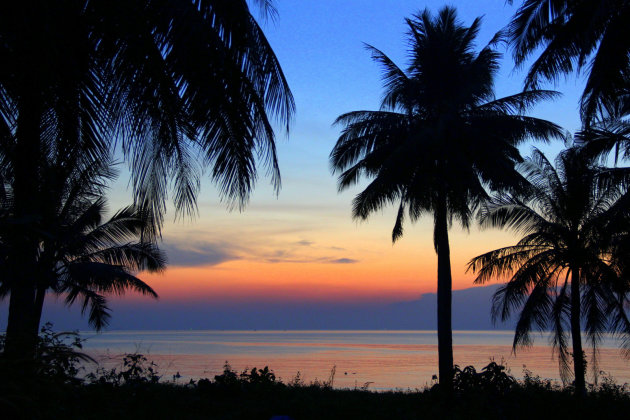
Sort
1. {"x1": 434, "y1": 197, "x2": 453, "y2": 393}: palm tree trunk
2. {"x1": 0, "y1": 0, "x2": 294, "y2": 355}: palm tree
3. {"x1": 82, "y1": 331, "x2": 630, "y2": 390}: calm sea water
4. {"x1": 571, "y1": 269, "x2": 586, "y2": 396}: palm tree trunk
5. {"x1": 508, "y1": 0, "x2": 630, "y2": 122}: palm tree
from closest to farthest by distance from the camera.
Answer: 1. {"x1": 0, "y1": 0, "x2": 294, "y2": 355}: palm tree
2. {"x1": 508, "y1": 0, "x2": 630, "y2": 122}: palm tree
3. {"x1": 571, "y1": 269, "x2": 586, "y2": 396}: palm tree trunk
4. {"x1": 434, "y1": 197, "x2": 453, "y2": 393}: palm tree trunk
5. {"x1": 82, "y1": 331, "x2": 630, "y2": 390}: calm sea water

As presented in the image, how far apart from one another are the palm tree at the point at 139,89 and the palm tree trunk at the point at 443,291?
11.9 meters

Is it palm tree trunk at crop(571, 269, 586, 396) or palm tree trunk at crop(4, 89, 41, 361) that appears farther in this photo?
palm tree trunk at crop(571, 269, 586, 396)

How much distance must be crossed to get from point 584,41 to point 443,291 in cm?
1007

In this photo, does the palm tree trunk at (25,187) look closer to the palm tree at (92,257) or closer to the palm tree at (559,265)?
the palm tree at (92,257)

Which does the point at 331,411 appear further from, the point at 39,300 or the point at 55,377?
the point at 39,300

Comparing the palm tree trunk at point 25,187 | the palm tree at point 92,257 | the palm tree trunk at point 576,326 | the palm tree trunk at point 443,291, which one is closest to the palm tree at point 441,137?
the palm tree trunk at point 443,291

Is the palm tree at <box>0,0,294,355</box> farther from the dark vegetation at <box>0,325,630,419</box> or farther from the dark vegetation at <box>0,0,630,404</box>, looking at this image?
the dark vegetation at <box>0,325,630,419</box>

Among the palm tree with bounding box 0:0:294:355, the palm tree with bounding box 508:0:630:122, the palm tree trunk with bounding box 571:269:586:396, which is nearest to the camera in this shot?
the palm tree with bounding box 0:0:294:355

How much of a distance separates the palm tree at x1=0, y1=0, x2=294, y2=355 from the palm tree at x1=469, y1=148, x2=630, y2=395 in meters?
12.2

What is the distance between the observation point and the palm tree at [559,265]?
677 inches

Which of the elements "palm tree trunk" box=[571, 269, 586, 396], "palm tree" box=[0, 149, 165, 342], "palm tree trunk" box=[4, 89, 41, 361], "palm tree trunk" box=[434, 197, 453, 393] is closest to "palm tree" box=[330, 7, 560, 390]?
"palm tree trunk" box=[434, 197, 453, 393]

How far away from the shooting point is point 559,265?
58.5 feet

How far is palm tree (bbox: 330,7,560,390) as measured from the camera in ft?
55.5

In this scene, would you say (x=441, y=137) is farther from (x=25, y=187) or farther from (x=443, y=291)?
(x=25, y=187)
